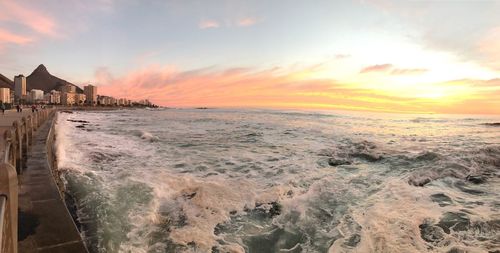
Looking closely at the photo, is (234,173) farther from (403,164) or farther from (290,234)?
(403,164)

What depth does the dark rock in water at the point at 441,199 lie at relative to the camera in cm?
741

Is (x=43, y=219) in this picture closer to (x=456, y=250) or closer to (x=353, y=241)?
(x=353, y=241)

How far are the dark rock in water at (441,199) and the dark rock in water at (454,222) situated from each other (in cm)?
73

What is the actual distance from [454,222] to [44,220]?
7.88 metres

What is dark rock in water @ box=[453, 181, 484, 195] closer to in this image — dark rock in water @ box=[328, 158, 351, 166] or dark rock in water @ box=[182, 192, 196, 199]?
dark rock in water @ box=[328, 158, 351, 166]

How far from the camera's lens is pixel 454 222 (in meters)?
6.28

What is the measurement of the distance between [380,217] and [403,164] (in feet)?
22.1

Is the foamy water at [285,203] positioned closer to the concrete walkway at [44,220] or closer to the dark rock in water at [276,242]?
the dark rock in water at [276,242]

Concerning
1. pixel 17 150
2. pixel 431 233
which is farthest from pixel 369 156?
pixel 17 150

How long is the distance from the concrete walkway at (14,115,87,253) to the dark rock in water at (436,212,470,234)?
21.8 feet

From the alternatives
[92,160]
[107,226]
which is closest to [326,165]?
[107,226]

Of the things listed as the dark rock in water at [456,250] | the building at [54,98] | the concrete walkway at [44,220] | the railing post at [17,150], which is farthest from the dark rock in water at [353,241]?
the building at [54,98]

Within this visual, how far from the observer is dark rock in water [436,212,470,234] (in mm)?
6000

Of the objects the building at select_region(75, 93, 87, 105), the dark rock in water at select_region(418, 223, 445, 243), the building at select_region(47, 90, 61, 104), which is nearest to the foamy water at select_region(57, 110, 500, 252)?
the dark rock in water at select_region(418, 223, 445, 243)
